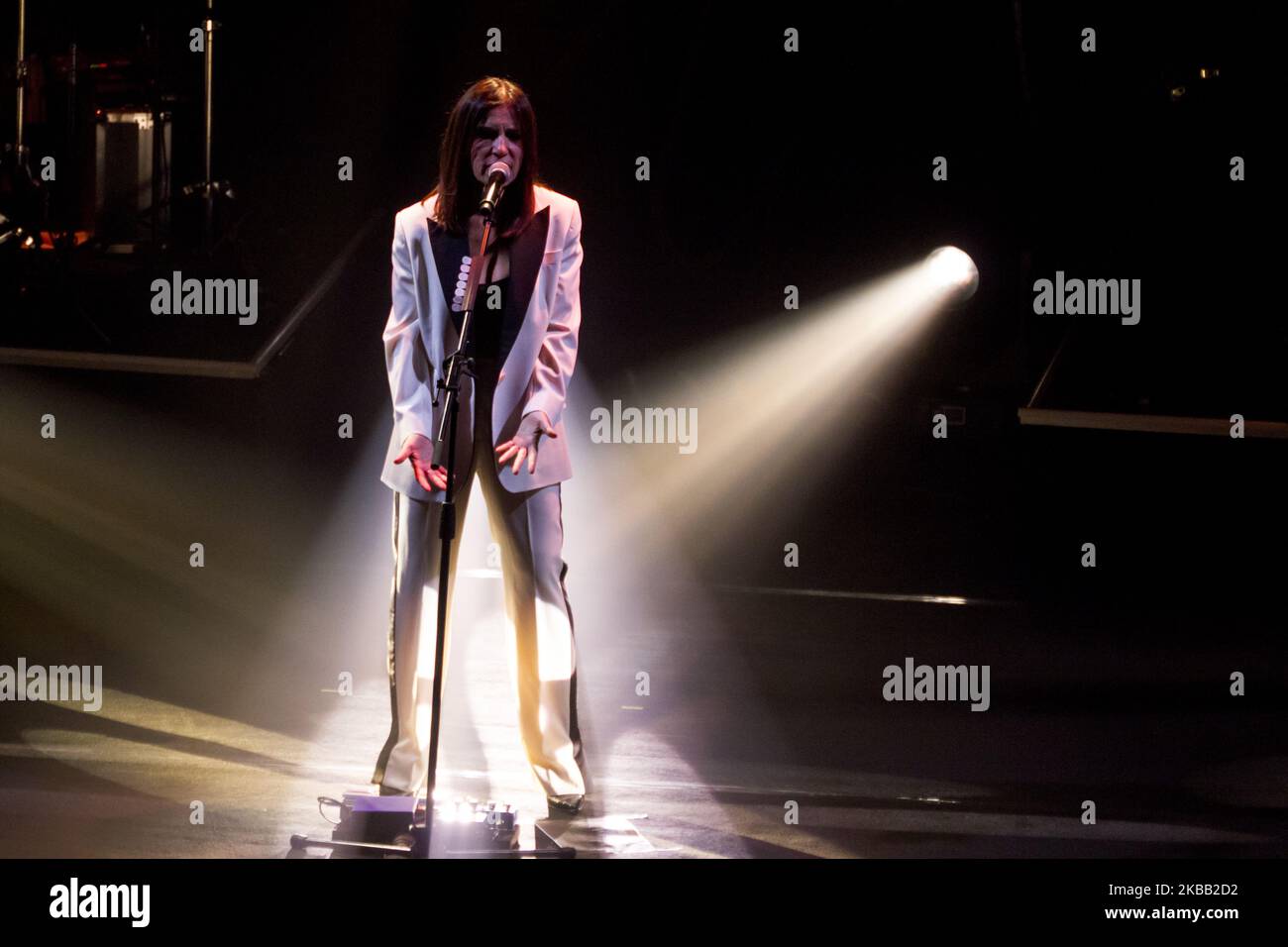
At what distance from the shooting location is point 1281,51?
556 centimetres

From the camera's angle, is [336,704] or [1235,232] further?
[1235,232]

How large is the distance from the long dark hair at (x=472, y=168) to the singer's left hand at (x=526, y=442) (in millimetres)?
449

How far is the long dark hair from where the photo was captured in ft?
9.87

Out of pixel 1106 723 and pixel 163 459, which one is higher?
pixel 163 459

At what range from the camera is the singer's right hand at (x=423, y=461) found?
3.03m

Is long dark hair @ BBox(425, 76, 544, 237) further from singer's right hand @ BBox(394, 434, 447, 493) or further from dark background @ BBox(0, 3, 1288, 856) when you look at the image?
dark background @ BBox(0, 3, 1288, 856)

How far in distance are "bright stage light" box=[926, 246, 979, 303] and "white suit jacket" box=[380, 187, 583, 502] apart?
3184 mm

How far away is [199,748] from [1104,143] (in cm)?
458

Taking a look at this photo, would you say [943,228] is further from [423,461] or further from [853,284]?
[423,461]

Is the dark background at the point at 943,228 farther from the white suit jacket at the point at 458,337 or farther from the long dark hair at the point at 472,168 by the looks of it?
the long dark hair at the point at 472,168

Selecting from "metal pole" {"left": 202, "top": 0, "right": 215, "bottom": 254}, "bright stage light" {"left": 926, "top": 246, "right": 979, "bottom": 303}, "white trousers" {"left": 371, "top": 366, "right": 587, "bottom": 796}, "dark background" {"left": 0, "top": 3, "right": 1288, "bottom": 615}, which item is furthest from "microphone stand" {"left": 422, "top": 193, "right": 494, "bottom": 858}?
"metal pole" {"left": 202, "top": 0, "right": 215, "bottom": 254}
